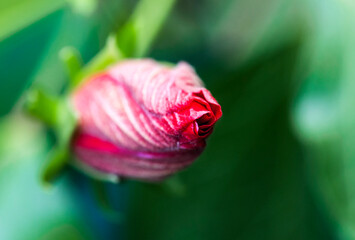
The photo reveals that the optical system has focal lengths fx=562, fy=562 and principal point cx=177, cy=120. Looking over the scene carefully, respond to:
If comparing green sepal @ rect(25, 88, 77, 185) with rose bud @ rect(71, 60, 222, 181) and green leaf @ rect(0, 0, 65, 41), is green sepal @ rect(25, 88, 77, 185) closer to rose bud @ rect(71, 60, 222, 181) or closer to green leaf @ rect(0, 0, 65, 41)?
rose bud @ rect(71, 60, 222, 181)

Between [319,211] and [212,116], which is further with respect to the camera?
[319,211]

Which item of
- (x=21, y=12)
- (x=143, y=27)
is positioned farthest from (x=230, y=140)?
(x=21, y=12)

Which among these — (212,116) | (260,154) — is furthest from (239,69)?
(212,116)

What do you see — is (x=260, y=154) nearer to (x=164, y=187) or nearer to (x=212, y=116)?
(x=164, y=187)

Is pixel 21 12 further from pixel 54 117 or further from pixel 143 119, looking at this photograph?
pixel 143 119

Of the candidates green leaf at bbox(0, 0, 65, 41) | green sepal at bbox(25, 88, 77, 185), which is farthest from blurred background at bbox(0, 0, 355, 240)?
green sepal at bbox(25, 88, 77, 185)

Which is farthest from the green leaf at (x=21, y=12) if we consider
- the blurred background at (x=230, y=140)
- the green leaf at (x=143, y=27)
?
the green leaf at (x=143, y=27)

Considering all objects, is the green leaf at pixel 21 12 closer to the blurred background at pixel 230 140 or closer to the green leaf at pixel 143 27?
the blurred background at pixel 230 140
